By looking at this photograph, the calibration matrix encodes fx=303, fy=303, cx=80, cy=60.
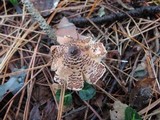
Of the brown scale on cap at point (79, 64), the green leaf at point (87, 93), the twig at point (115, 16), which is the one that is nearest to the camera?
the brown scale on cap at point (79, 64)

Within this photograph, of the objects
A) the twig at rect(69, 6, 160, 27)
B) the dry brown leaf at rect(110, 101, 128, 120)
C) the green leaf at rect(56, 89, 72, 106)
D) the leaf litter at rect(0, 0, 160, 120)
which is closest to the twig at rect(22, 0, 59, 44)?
the leaf litter at rect(0, 0, 160, 120)

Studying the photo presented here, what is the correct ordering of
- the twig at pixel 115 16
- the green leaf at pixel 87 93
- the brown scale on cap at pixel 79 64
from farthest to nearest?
the twig at pixel 115 16 < the green leaf at pixel 87 93 < the brown scale on cap at pixel 79 64

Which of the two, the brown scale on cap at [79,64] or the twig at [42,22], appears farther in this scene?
the twig at [42,22]

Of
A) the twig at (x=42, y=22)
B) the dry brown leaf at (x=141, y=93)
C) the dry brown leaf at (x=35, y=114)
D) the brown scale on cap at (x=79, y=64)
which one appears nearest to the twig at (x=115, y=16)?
the twig at (x=42, y=22)

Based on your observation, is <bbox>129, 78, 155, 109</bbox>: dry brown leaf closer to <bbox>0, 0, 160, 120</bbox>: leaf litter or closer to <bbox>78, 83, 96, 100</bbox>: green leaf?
<bbox>0, 0, 160, 120</bbox>: leaf litter

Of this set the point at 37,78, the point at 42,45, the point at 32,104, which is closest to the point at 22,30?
the point at 42,45

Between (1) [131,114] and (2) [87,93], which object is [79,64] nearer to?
(2) [87,93]

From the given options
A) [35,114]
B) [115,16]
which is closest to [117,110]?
[35,114]

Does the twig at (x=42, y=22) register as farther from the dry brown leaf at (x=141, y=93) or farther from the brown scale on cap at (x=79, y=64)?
the dry brown leaf at (x=141, y=93)
